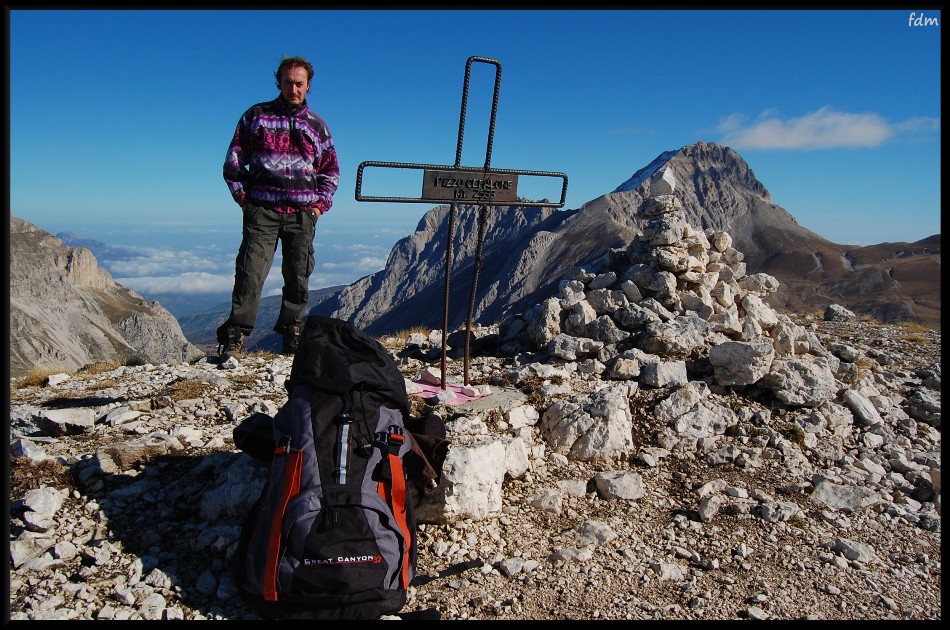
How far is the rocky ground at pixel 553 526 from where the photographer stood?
4.35m

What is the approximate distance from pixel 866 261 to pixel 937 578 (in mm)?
178068

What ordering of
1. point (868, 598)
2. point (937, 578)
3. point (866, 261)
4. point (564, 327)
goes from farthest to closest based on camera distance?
point (866, 261) < point (564, 327) < point (937, 578) < point (868, 598)

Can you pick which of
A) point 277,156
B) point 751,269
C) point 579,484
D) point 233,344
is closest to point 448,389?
point 579,484

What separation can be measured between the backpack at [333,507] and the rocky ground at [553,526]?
1.27 ft

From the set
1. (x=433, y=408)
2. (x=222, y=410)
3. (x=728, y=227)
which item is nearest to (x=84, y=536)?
(x=222, y=410)

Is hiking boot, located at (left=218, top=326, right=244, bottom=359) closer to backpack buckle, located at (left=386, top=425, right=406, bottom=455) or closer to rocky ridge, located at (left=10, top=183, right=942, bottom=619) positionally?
rocky ridge, located at (left=10, top=183, right=942, bottom=619)

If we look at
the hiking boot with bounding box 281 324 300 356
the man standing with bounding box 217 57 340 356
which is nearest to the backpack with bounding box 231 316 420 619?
the man standing with bounding box 217 57 340 356

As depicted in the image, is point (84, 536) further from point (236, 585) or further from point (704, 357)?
point (704, 357)

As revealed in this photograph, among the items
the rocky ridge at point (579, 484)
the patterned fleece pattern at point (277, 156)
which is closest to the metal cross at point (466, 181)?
the patterned fleece pattern at point (277, 156)

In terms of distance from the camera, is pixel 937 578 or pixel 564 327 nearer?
pixel 937 578

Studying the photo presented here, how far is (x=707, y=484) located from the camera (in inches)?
243

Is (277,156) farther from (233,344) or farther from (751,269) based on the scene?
(751,269)

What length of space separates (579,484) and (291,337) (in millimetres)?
4448

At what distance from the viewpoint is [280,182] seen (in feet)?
22.7
